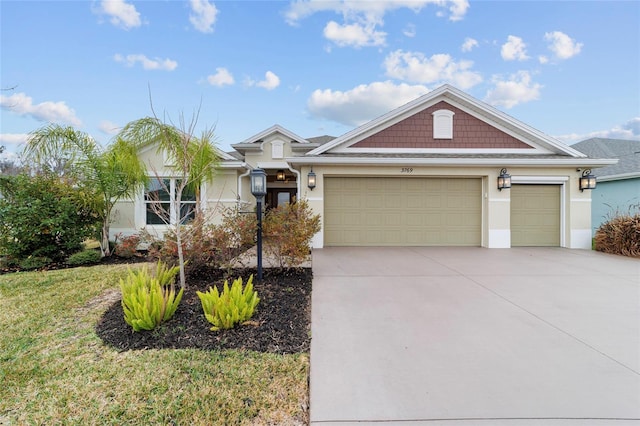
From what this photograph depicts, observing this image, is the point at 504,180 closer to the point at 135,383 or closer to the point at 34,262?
the point at 135,383

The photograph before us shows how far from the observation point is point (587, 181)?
8914 mm

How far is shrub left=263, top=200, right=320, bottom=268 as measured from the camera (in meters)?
5.36

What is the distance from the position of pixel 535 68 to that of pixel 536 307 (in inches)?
440

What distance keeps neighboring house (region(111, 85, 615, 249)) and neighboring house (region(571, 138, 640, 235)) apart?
4057mm

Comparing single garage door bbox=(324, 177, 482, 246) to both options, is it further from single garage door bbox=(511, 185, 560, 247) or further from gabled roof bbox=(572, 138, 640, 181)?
gabled roof bbox=(572, 138, 640, 181)

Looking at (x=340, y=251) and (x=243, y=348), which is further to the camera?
(x=340, y=251)

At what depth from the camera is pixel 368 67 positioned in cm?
1320

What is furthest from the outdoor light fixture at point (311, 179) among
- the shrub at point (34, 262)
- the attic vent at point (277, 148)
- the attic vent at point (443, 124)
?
the shrub at point (34, 262)

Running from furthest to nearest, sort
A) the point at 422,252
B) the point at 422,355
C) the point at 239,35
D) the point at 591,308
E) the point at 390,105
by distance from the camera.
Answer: the point at 390,105 → the point at 239,35 → the point at 422,252 → the point at 591,308 → the point at 422,355

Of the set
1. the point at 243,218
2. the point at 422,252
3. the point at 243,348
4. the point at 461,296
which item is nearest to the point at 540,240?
the point at 422,252

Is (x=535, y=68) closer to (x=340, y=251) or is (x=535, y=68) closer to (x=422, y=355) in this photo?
(x=340, y=251)

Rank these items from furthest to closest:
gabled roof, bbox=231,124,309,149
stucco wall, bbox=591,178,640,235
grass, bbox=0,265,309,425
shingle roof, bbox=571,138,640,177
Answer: shingle roof, bbox=571,138,640,177 < gabled roof, bbox=231,124,309,149 < stucco wall, bbox=591,178,640,235 < grass, bbox=0,265,309,425

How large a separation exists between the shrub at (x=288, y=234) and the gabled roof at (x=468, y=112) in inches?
163

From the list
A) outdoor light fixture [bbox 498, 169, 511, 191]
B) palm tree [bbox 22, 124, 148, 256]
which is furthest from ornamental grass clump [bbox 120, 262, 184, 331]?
outdoor light fixture [bbox 498, 169, 511, 191]
